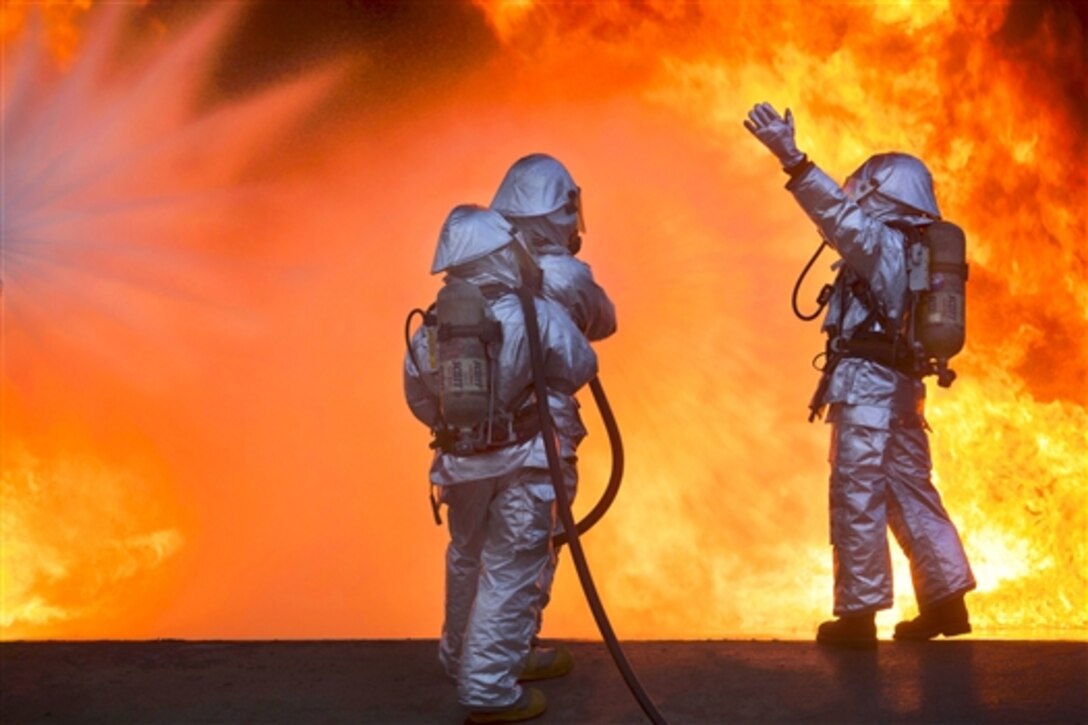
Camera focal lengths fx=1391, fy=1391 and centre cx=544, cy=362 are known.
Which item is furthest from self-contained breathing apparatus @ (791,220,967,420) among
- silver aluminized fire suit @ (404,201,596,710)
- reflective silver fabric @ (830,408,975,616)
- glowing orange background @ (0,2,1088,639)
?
glowing orange background @ (0,2,1088,639)

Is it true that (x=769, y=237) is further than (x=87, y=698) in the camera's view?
Yes

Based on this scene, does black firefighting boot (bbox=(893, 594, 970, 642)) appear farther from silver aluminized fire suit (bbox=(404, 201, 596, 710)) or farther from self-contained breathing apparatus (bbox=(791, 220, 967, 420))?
silver aluminized fire suit (bbox=(404, 201, 596, 710))

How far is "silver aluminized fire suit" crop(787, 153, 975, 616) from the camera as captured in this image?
559cm

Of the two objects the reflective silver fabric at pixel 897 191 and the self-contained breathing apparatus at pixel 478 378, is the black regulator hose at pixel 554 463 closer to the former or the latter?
the self-contained breathing apparatus at pixel 478 378

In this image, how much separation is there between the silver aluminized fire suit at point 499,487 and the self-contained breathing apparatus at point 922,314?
1.43 metres

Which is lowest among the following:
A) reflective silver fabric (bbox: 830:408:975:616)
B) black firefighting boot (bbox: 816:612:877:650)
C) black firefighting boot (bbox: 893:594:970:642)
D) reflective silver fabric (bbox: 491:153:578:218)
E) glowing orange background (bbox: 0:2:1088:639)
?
black firefighting boot (bbox: 816:612:877:650)

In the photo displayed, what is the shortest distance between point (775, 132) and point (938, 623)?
2.17m

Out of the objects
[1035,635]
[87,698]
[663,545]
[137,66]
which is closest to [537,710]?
[87,698]

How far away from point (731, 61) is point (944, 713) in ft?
17.2

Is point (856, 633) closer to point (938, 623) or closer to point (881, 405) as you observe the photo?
point (938, 623)

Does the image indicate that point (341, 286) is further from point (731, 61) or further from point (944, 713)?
point (944, 713)

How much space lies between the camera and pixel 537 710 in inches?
187

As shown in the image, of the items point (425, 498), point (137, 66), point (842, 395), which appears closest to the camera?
point (842, 395)

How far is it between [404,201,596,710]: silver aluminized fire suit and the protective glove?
4.08 ft
